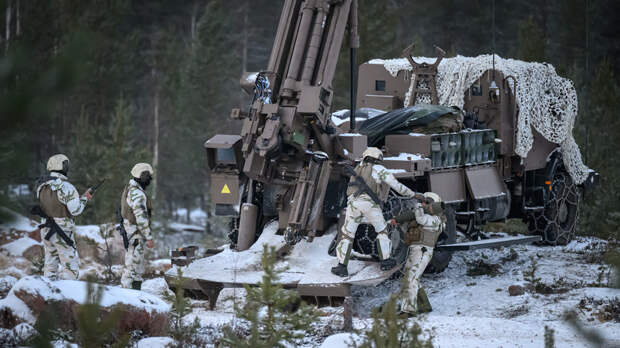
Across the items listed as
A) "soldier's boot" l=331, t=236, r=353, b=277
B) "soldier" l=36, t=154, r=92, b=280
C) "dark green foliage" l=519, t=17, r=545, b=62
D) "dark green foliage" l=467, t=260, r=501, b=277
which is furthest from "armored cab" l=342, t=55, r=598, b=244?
"dark green foliage" l=519, t=17, r=545, b=62

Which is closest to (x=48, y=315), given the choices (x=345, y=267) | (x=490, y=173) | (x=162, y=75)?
(x=345, y=267)

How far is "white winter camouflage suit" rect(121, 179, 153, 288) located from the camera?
966cm

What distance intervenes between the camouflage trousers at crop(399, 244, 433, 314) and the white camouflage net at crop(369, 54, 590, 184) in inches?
147

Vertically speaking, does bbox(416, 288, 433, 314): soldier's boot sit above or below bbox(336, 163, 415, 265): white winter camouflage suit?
below

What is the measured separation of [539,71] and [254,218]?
542 cm

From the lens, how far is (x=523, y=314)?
30.3 feet

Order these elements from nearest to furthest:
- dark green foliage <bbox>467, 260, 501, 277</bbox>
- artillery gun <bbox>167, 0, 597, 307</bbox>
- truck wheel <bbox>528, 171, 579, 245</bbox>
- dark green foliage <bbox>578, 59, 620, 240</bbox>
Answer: artillery gun <bbox>167, 0, 597, 307</bbox>, dark green foliage <bbox>467, 260, 501, 277</bbox>, truck wheel <bbox>528, 171, 579, 245</bbox>, dark green foliage <bbox>578, 59, 620, 240</bbox>

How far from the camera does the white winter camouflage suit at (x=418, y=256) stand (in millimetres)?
8945

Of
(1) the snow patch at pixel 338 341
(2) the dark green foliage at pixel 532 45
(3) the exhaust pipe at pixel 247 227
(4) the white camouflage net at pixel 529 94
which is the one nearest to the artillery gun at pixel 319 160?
Answer: (3) the exhaust pipe at pixel 247 227

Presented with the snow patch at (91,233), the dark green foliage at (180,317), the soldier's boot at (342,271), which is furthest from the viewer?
the snow patch at (91,233)

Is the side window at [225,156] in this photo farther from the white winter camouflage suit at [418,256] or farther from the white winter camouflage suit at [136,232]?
the white winter camouflage suit at [418,256]

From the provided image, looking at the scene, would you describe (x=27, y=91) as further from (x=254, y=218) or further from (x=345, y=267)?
(x=254, y=218)

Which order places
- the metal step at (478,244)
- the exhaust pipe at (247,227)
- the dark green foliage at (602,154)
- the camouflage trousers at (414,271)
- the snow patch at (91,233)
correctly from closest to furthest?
the camouflage trousers at (414,271) → the metal step at (478,244) → the exhaust pipe at (247,227) → the snow patch at (91,233) → the dark green foliage at (602,154)

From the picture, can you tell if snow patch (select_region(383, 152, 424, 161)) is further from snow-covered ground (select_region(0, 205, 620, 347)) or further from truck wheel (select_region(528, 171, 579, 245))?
truck wheel (select_region(528, 171, 579, 245))
